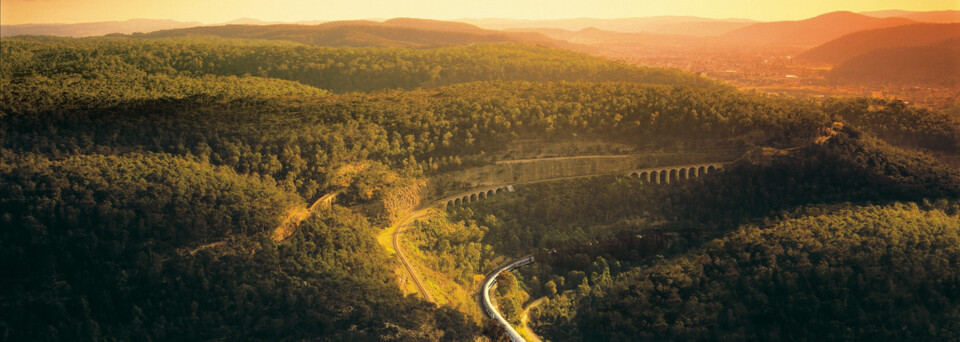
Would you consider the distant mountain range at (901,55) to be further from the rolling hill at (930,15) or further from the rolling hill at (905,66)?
the rolling hill at (930,15)

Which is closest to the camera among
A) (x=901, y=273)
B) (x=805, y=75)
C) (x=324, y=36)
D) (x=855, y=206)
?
(x=901, y=273)

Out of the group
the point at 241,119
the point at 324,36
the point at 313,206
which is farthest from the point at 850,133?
the point at 324,36

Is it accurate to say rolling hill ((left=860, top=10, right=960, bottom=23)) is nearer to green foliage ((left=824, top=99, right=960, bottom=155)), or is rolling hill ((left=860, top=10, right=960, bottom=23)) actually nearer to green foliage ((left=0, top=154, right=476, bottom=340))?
green foliage ((left=824, top=99, right=960, bottom=155))

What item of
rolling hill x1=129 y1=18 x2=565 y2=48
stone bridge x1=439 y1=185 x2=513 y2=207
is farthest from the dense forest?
rolling hill x1=129 y1=18 x2=565 y2=48

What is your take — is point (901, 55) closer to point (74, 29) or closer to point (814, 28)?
point (814, 28)

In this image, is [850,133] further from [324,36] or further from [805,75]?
[324,36]

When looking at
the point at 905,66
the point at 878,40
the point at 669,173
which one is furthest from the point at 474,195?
the point at 878,40
